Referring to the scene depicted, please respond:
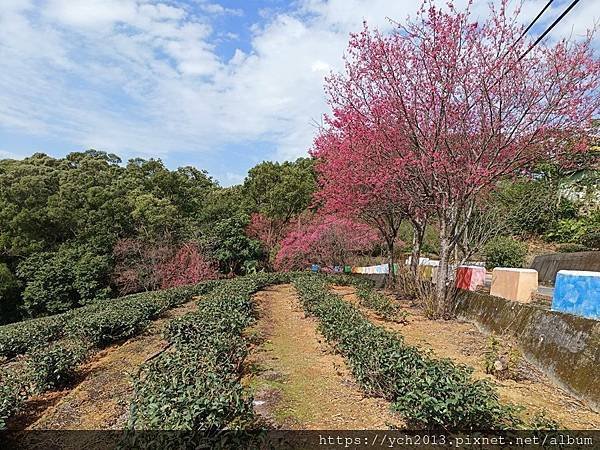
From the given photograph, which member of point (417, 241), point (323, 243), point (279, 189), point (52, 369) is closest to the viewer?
point (52, 369)

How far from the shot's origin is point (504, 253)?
16.7 metres

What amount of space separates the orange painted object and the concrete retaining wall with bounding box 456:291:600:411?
2.85 m

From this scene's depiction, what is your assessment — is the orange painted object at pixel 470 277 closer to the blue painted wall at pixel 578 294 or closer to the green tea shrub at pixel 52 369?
the blue painted wall at pixel 578 294

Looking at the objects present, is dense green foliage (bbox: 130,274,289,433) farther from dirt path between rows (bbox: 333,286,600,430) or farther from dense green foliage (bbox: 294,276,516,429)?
dirt path between rows (bbox: 333,286,600,430)

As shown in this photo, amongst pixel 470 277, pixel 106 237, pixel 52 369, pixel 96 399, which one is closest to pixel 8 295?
pixel 106 237

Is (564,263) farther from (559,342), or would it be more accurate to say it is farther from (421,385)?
(421,385)

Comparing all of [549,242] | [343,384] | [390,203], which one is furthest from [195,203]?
[343,384]

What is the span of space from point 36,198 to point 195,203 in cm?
884

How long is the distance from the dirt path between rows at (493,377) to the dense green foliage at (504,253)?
34.2 ft

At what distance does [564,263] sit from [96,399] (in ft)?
43.3

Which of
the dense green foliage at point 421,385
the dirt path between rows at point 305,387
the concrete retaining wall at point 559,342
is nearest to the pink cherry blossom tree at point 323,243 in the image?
the dirt path between rows at point 305,387

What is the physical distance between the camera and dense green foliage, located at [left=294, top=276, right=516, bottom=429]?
10.4ft

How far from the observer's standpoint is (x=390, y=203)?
32.3ft

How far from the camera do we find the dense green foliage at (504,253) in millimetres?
16552
